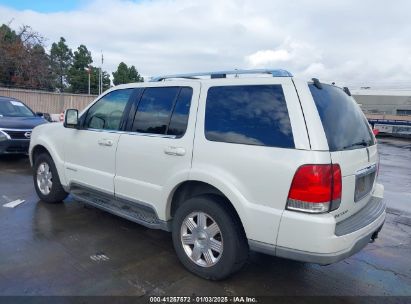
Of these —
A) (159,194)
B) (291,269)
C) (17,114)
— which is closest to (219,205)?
(159,194)

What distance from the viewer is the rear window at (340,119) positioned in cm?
316

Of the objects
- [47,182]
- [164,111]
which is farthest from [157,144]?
[47,182]

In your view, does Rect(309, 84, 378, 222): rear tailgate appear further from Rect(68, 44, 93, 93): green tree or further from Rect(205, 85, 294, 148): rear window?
Rect(68, 44, 93, 93): green tree

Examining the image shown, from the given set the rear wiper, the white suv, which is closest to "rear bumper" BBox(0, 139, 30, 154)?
the white suv

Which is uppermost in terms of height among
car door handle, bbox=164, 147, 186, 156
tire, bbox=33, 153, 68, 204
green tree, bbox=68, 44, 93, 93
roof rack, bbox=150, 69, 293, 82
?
green tree, bbox=68, 44, 93, 93

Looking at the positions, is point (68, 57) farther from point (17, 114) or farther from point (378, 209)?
point (378, 209)

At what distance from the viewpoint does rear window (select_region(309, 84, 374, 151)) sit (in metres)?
3.16

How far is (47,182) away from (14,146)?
4.05m

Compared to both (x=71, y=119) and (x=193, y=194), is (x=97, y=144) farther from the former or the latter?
(x=193, y=194)

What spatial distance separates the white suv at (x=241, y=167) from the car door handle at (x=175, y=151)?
12 millimetres

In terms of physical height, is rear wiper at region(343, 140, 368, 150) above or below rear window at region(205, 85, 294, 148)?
below

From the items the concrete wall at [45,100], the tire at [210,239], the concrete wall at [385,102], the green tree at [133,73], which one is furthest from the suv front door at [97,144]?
the green tree at [133,73]

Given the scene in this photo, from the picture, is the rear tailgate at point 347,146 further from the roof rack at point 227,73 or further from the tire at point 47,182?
the tire at point 47,182

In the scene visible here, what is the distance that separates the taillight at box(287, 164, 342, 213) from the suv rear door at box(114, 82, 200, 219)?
110 cm
